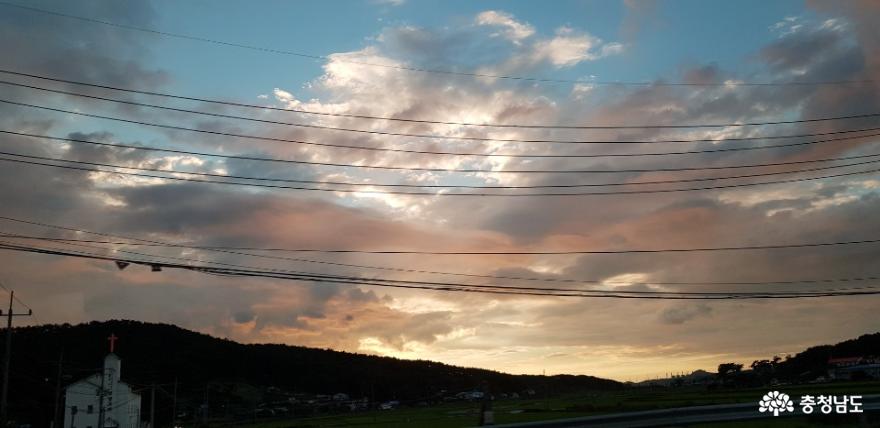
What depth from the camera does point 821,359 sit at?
184875mm

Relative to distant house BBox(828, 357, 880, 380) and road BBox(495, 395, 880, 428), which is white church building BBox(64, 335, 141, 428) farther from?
distant house BBox(828, 357, 880, 380)

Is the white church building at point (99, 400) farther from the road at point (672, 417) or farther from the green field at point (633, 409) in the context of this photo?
the road at point (672, 417)

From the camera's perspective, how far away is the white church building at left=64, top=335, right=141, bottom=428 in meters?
117

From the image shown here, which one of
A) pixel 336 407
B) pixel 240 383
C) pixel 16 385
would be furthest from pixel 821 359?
pixel 16 385

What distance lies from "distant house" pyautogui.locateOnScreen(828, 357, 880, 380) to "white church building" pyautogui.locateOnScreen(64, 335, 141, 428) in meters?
126

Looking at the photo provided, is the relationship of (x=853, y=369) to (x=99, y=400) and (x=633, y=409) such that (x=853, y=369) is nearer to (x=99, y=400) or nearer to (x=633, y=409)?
(x=633, y=409)

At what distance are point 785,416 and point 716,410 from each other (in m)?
5.18

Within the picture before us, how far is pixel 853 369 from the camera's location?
131m

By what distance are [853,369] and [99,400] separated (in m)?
133

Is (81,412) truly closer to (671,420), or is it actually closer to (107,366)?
(107,366)

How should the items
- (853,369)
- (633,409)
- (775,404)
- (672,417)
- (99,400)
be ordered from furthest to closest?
(853,369) → (99,400) → (633,409) → (775,404) → (672,417)

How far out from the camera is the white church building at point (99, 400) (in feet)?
382

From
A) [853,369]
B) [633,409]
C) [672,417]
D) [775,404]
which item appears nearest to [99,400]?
[633,409]

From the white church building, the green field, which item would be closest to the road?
the green field
